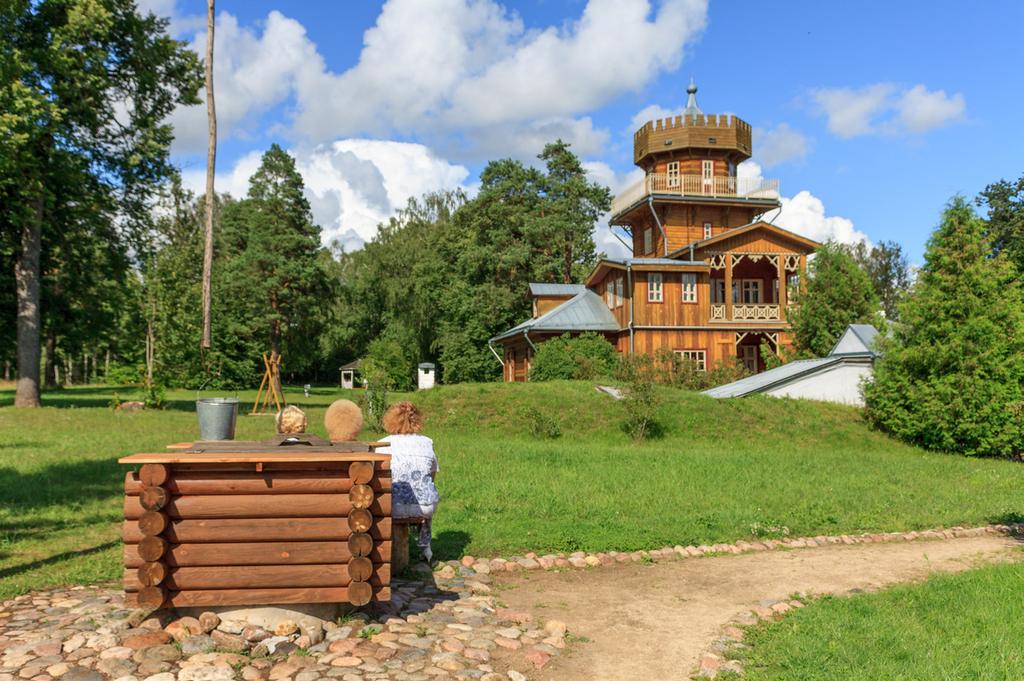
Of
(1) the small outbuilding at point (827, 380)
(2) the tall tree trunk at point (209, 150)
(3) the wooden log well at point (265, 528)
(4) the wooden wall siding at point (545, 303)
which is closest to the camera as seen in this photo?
(3) the wooden log well at point (265, 528)

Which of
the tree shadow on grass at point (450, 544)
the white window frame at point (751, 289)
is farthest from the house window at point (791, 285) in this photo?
the tree shadow on grass at point (450, 544)

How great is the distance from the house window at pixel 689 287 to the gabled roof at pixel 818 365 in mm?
7952

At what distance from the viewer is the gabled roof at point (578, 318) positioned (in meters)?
33.9

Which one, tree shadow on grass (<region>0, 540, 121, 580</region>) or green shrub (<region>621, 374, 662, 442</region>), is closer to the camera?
tree shadow on grass (<region>0, 540, 121, 580</region>)

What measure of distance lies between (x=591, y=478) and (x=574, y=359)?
17644 millimetres

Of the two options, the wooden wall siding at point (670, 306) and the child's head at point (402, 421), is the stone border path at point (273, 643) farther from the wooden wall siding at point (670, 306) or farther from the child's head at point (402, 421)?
the wooden wall siding at point (670, 306)

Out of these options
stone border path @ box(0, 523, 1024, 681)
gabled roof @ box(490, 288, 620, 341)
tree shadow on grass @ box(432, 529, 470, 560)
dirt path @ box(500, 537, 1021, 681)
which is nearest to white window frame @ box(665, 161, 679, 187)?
gabled roof @ box(490, 288, 620, 341)

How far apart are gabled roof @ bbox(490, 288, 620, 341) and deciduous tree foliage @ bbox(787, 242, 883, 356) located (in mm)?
8273

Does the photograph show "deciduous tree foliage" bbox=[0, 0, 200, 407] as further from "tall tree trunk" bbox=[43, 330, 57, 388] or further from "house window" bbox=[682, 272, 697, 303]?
"house window" bbox=[682, 272, 697, 303]

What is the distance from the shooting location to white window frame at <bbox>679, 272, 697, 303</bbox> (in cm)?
3419

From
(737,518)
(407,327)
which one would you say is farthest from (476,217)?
(737,518)

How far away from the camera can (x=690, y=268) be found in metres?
34.0

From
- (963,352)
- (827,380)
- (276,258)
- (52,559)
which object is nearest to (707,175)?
(827,380)

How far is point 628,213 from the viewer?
39.8 metres
